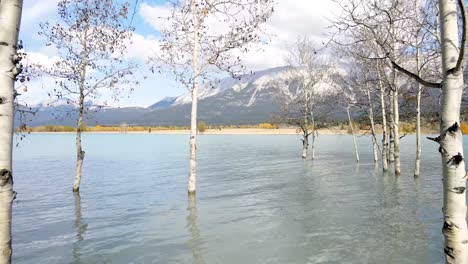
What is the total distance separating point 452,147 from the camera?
479 cm

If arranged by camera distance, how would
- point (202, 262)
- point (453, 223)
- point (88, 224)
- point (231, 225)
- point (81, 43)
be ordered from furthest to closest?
point (81, 43) < point (88, 224) < point (231, 225) < point (202, 262) < point (453, 223)

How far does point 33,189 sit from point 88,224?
1265 centimetres

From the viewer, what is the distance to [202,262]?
29.7 feet

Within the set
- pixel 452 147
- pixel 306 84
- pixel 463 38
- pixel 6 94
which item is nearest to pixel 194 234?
pixel 452 147

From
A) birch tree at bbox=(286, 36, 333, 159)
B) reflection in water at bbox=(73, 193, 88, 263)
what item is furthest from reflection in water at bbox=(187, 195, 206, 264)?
birch tree at bbox=(286, 36, 333, 159)

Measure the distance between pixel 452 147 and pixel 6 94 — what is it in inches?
210

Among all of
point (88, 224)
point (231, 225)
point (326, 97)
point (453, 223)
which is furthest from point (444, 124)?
point (326, 97)

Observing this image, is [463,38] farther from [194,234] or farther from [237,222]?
[237,222]

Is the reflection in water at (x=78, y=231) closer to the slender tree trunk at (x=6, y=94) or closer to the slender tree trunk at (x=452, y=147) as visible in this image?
the slender tree trunk at (x=6, y=94)

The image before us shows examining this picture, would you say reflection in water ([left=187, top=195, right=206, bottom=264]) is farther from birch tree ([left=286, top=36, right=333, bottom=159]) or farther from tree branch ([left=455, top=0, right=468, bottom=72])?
birch tree ([left=286, top=36, right=333, bottom=159])

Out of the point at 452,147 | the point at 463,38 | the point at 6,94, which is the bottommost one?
the point at 452,147

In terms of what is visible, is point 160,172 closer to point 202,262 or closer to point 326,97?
point 326,97

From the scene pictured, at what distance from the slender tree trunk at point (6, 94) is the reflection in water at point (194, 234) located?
5.81 meters

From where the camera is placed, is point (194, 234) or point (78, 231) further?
point (78, 231)
